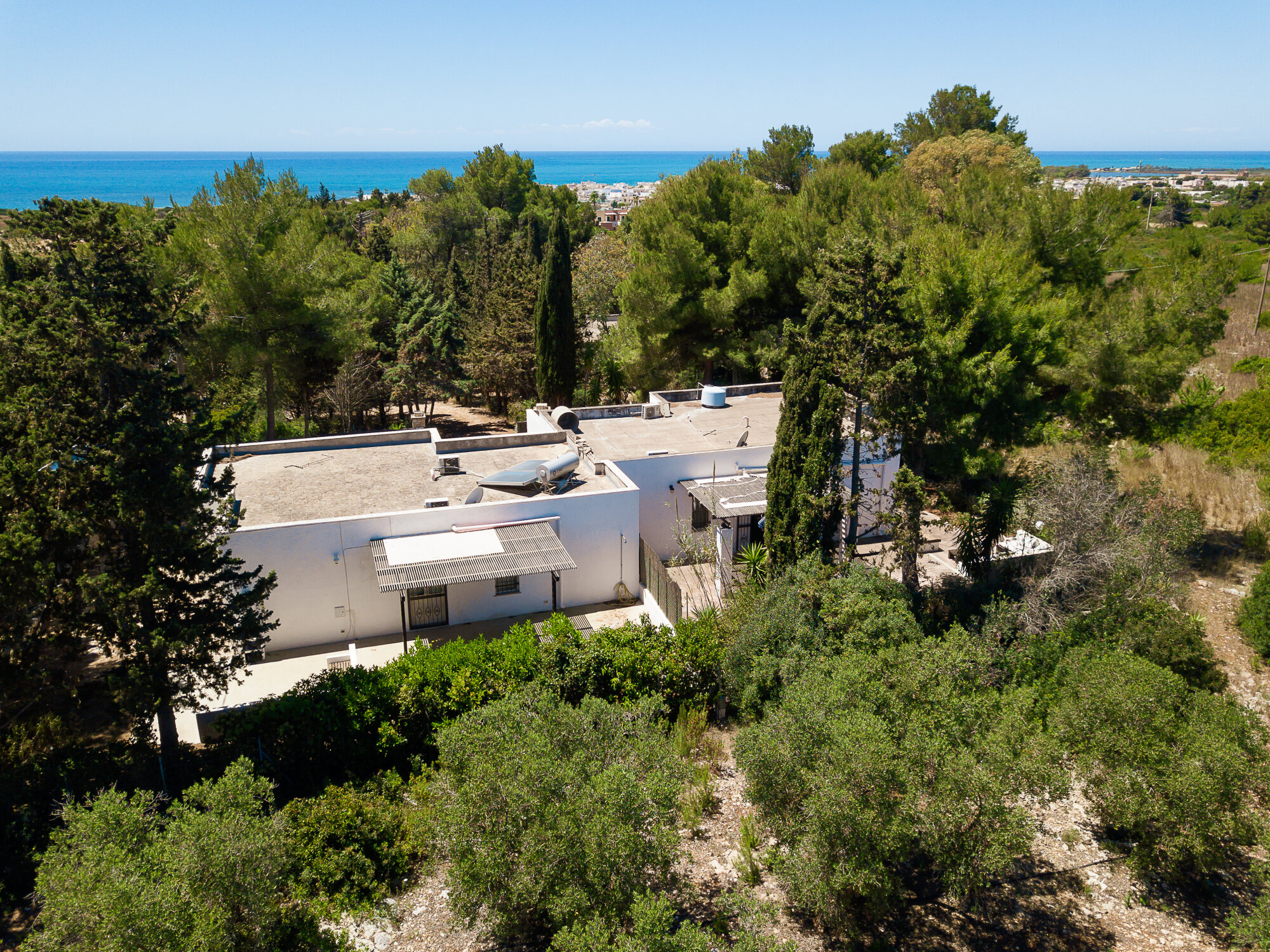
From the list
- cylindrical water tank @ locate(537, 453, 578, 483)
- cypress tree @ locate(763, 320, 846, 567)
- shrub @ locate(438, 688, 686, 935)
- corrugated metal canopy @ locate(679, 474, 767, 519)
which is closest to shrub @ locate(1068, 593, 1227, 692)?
cypress tree @ locate(763, 320, 846, 567)

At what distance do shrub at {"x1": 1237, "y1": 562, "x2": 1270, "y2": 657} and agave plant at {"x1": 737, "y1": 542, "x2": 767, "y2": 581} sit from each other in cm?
1182

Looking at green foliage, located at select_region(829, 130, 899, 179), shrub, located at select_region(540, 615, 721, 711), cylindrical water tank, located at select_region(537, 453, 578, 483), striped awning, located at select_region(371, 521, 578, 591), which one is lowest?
shrub, located at select_region(540, 615, 721, 711)

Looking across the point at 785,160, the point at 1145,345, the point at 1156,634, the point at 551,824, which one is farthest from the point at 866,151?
the point at 551,824

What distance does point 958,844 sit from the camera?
31.7ft

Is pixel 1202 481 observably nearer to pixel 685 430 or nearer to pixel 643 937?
pixel 685 430

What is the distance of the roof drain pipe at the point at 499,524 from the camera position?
Result: 57.4 ft

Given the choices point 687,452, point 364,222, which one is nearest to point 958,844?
point 687,452

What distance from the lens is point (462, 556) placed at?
16578mm

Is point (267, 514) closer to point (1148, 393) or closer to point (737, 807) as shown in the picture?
point (737, 807)

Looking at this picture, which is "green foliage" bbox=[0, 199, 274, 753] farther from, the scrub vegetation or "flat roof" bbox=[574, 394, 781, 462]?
"flat roof" bbox=[574, 394, 781, 462]

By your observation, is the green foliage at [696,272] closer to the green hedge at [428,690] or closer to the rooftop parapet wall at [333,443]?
the rooftop parapet wall at [333,443]

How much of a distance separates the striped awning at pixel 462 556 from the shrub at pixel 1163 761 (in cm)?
1006

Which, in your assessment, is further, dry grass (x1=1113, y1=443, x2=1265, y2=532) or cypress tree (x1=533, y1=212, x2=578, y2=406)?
cypress tree (x1=533, y1=212, x2=578, y2=406)

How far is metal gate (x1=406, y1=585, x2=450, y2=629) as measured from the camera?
17.6 m
